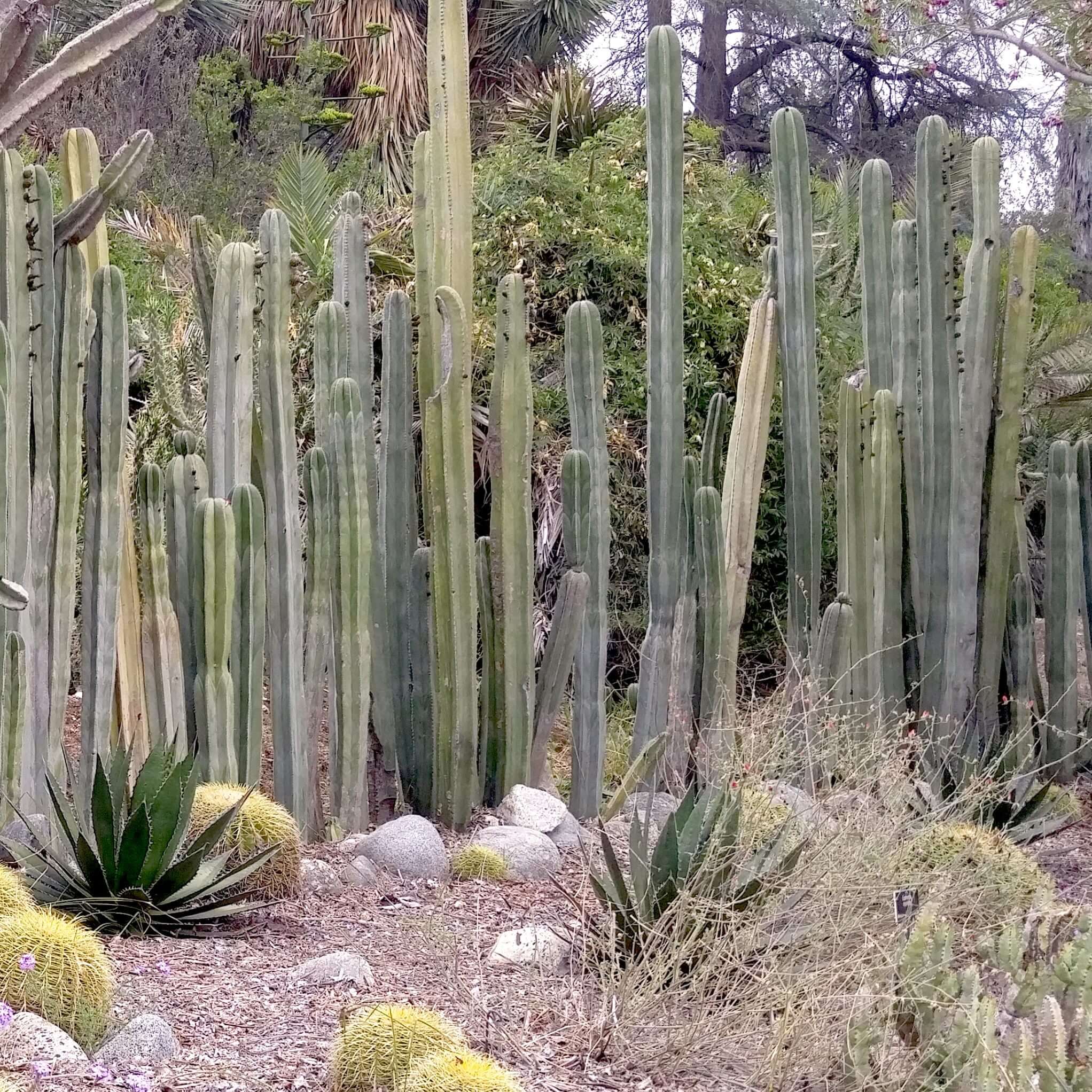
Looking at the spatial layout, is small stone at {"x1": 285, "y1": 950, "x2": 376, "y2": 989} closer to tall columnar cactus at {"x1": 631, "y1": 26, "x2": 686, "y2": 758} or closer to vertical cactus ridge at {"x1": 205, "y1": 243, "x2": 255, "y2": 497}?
vertical cactus ridge at {"x1": 205, "y1": 243, "x2": 255, "y2": 497}

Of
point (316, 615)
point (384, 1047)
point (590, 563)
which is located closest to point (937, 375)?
point (590, 563)

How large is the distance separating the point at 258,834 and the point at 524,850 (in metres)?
1.16

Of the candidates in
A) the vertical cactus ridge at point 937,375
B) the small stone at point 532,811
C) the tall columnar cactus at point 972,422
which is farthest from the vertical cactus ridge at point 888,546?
the small stone at point 532,811

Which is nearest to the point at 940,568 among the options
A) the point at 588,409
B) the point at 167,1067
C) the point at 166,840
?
the point at 588,409

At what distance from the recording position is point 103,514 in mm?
4707

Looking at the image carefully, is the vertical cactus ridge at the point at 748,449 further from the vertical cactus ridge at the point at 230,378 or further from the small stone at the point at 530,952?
the small stone at the point at 530,952

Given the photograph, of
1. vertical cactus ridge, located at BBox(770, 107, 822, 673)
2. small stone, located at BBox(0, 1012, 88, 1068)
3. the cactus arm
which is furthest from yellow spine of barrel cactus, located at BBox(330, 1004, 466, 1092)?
vertical cactus ridge, located at BBox(770, 107, 822, 673)

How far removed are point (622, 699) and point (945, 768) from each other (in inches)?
107

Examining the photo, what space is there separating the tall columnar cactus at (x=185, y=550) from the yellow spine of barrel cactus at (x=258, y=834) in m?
0.52

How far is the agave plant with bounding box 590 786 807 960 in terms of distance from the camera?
3.77 meters

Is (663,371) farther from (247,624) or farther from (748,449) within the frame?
(247,624)

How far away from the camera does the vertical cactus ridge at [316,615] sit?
16.9ft

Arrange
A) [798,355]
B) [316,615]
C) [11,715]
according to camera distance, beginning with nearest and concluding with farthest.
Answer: [11,715]
[316,615]
[798,355]

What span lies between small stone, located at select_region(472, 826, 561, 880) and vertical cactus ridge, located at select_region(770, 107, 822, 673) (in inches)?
65.1
